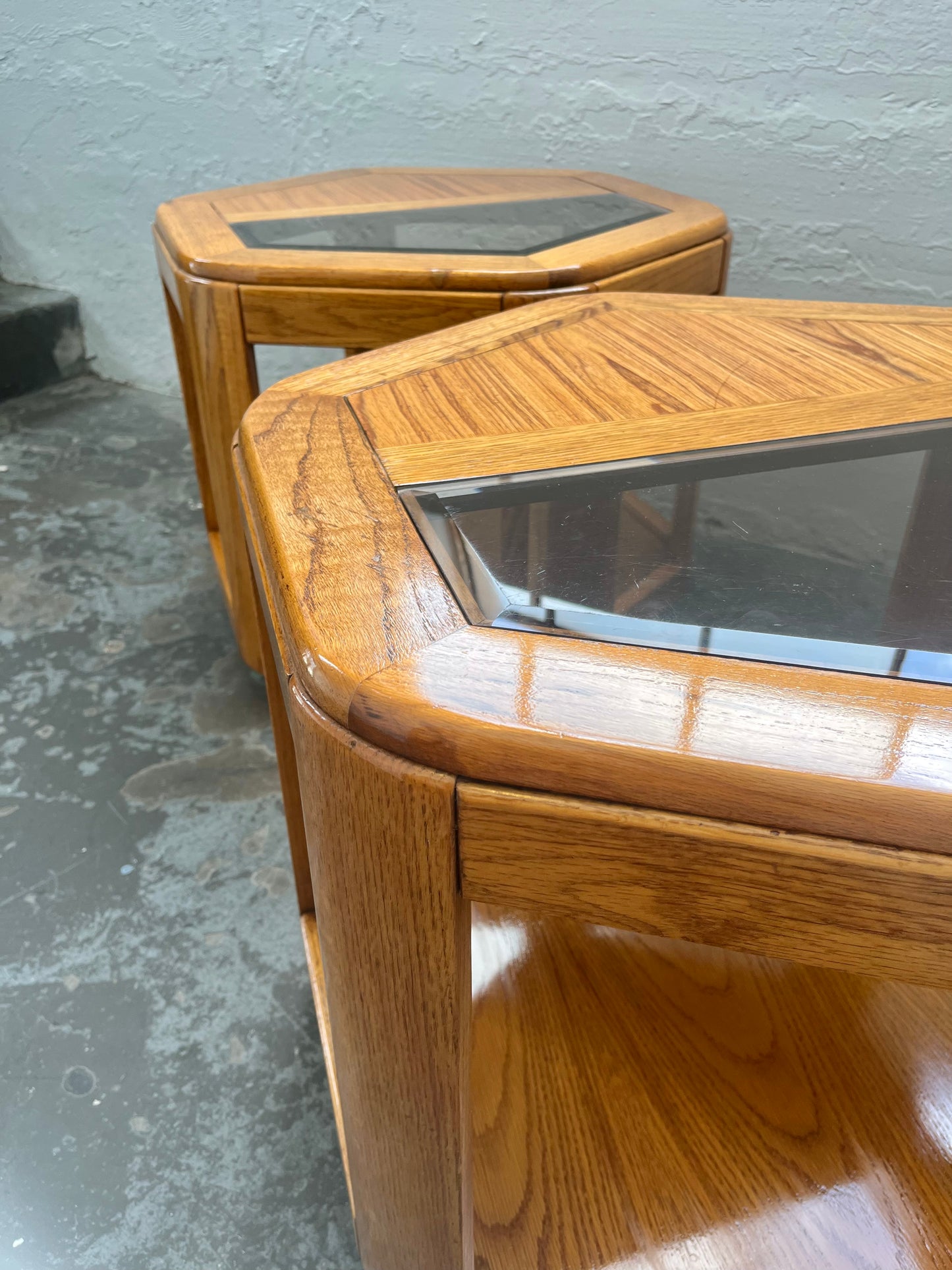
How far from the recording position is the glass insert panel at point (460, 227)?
86 centimetres

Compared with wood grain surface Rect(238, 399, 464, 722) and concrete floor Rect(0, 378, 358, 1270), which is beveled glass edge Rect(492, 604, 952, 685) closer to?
wood grain surface Rect(238, 399, 464, 722)

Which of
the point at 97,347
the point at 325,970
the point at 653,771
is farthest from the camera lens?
the point at 97,347

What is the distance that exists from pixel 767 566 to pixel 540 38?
1.38 m

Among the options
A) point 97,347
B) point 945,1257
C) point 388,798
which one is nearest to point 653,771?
point 388,798

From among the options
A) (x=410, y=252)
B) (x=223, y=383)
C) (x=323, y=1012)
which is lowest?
(x=323, y=1012)

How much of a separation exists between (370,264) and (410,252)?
54mm

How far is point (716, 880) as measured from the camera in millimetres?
254

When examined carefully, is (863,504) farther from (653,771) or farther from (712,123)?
(712,123)

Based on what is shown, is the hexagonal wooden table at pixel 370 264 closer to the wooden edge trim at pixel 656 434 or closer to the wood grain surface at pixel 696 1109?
the wooden edge trim at pixel 656 434

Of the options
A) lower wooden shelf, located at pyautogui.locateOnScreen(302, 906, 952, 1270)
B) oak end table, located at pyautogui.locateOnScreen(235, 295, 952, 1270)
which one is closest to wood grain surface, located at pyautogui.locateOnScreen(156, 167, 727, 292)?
oak end table, located at pyautogui.locateOnScreen(235, 295, 952, 1270)

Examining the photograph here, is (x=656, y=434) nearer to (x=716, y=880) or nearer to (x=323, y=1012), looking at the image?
(x=716, y=880)

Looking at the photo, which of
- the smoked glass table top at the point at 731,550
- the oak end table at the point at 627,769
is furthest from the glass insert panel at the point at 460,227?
the smoked glass table top at the point at 731,550

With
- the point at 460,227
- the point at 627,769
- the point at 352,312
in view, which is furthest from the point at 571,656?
the point at 460,227

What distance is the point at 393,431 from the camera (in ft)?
1.47
